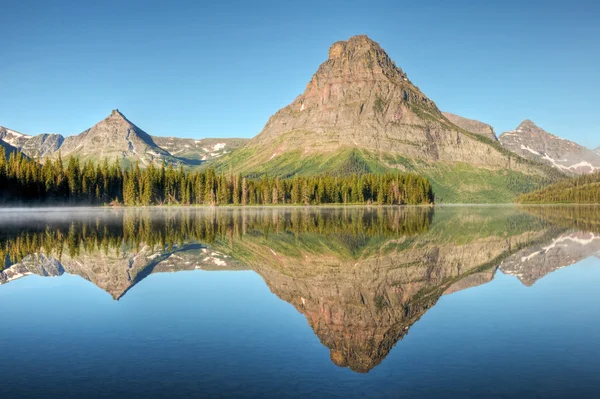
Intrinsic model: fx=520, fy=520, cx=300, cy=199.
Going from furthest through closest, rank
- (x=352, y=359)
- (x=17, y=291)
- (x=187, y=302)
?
(x=17, y=291), (x=187, y=302), (x=352, y=359)

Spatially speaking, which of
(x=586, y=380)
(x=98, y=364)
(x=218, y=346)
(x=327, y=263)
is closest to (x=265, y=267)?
(x=327, y=263)

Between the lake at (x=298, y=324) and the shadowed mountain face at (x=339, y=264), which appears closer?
the lake at (x=298, y=324)

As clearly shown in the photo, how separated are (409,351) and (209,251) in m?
29.9

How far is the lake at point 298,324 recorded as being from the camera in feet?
47.2

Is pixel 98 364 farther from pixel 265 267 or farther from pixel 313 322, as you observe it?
pixel 265 267

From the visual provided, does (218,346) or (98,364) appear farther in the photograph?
(218,346)

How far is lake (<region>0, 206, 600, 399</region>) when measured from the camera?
47.2 feet

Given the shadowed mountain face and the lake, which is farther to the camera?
the shadowed mountain face

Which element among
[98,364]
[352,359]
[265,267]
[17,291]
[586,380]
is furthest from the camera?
[265,267]

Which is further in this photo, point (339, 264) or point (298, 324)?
point (339, 264)

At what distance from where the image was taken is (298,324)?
70.9 feet

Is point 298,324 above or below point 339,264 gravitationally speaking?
below

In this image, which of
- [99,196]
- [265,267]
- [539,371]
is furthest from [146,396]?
[99,196]

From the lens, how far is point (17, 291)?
2781 cm
